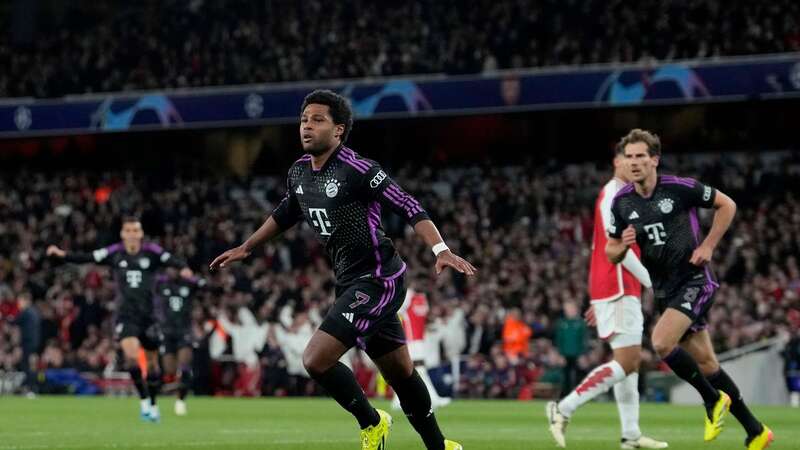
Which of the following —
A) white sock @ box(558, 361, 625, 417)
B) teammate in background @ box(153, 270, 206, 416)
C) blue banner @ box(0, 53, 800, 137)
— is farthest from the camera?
blue banner @ box(0, 53, 800, 137)

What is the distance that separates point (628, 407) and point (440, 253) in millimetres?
3975

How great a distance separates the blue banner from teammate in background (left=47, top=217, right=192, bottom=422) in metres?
15.7

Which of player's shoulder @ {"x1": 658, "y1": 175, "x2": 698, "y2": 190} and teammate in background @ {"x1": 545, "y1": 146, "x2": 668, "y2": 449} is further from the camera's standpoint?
teammate in background @ {"x1": 545, "y1": 146, "x2": 668, "y2": 449}

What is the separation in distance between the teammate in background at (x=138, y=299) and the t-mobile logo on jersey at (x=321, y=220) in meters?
8.61

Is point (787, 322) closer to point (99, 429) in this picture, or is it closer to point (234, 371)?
point (234, 371)

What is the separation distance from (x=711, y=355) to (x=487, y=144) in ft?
90.1

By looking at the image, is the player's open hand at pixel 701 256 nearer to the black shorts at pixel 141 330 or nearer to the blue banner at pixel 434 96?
the black shorts at pixel 141 330

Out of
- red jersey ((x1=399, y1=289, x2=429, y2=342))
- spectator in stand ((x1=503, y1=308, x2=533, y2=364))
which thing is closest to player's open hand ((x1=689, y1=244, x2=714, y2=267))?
red jersey ((x1=399, y1=289, x2=429, y2=342))

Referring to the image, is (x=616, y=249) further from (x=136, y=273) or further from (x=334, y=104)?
(x=136, y=273)

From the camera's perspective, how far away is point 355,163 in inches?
365

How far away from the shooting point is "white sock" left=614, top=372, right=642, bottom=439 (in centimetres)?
1202

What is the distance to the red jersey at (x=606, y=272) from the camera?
12.2m

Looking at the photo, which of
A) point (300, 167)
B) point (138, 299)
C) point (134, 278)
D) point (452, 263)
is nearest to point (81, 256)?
point (134, 278)

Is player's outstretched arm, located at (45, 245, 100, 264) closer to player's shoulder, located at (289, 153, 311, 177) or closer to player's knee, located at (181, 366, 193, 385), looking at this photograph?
player's shoulder, located at (289, 153, 311, 177)
